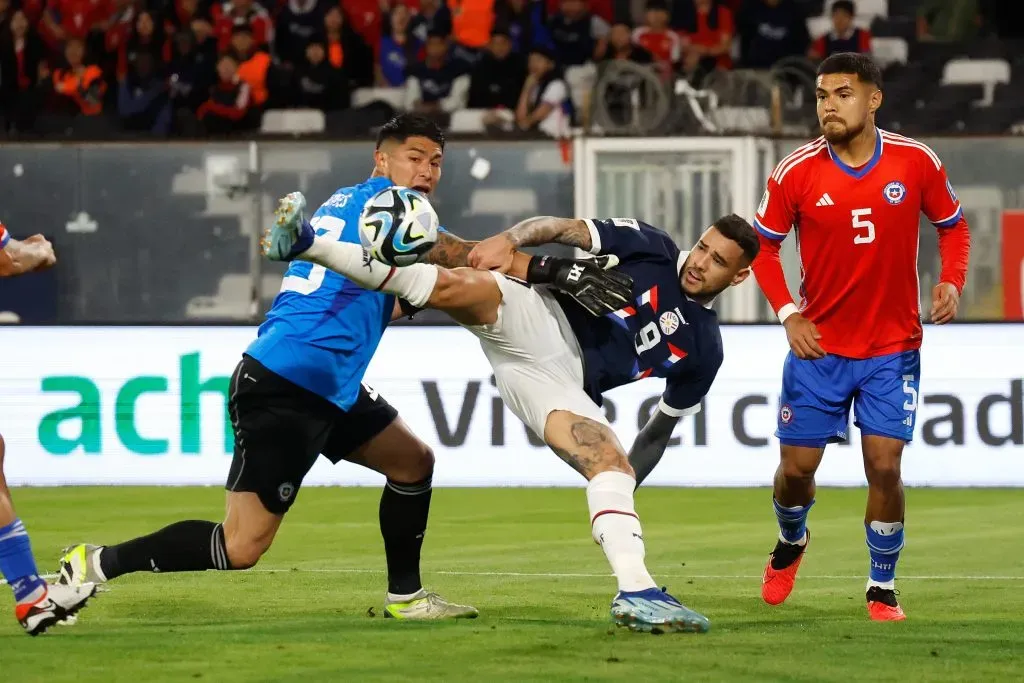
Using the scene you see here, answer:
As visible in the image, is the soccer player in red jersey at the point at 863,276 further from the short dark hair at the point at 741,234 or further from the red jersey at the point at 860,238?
the short dark hair at the point at 741,234

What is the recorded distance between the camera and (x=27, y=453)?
45.4 ft

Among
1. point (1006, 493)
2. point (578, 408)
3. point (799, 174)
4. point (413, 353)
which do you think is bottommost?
point (1006, 493)

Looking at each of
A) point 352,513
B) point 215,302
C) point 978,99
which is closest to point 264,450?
point 352,513

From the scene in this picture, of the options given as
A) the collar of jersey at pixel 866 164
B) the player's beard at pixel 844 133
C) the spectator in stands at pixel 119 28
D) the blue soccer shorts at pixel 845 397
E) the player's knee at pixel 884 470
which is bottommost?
the player's knee at pixel 884 470

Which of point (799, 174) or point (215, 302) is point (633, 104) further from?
point (799, 174)

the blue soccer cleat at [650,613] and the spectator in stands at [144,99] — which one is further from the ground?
the spectator in stands at [144,99]

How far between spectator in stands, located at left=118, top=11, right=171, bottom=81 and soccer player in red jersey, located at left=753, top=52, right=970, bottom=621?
41.5 ft

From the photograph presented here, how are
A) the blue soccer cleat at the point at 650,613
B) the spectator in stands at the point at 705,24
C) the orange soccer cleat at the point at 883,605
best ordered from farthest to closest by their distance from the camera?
1. the spectator in stands at the point at 705,24
2. the orange soccer cleat at the point at 883,605
3. the blue soccer cleat at the point at 650,613

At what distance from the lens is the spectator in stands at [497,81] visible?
18.1 meters

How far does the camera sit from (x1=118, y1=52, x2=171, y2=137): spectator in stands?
18.0m

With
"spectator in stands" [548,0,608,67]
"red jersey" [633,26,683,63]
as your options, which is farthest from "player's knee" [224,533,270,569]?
"red jersey" [633,26,683,63]

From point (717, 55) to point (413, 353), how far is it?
6497mm

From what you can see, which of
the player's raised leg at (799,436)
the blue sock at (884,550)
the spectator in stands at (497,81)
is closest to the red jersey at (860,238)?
the player's raised leg at (799,436)

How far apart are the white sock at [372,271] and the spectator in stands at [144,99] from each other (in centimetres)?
1145
